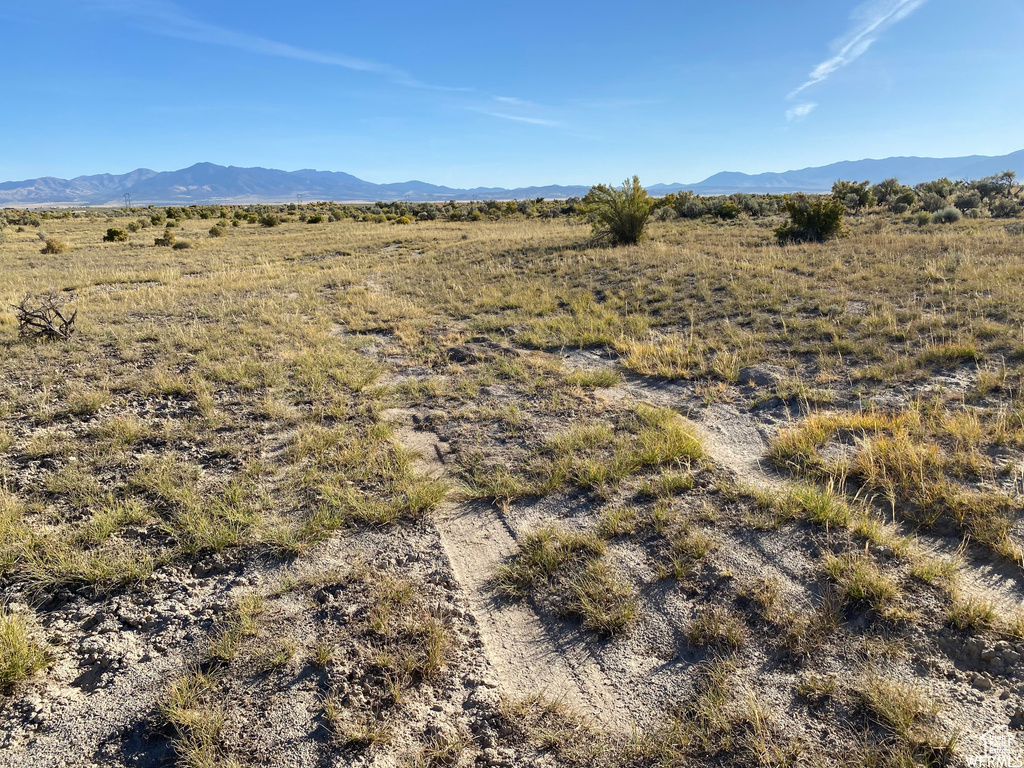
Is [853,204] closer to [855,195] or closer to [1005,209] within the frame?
[855,195]

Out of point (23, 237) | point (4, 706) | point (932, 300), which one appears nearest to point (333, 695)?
point (4, 706)

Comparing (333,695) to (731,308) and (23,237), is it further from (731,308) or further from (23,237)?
(23,237)

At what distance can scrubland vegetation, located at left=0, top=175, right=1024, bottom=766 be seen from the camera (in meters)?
2.51

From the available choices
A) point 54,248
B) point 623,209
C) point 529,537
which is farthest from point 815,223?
point 54,248

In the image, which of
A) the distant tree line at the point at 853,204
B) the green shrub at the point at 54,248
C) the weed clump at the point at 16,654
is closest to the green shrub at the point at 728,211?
the distant tree line at the point at 853,204

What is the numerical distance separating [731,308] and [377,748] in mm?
9247

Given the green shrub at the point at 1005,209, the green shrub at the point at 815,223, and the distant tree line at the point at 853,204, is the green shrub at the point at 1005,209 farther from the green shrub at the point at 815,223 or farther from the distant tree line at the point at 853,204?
the green shrub at the point at 815,223

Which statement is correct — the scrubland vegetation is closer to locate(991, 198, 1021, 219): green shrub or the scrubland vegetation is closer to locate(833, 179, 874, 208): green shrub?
locate(991, 198, 1021, 219): green shrub

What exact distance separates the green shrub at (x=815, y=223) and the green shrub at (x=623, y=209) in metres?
4.50

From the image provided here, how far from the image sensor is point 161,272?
16.3 m

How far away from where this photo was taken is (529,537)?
3.87 metres

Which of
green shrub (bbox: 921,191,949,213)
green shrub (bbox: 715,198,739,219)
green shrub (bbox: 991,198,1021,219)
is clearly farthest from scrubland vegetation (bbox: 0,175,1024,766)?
green shrub (bbox: 715,198,739,219)

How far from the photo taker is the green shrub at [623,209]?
1819cm

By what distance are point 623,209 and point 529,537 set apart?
16.6 m
